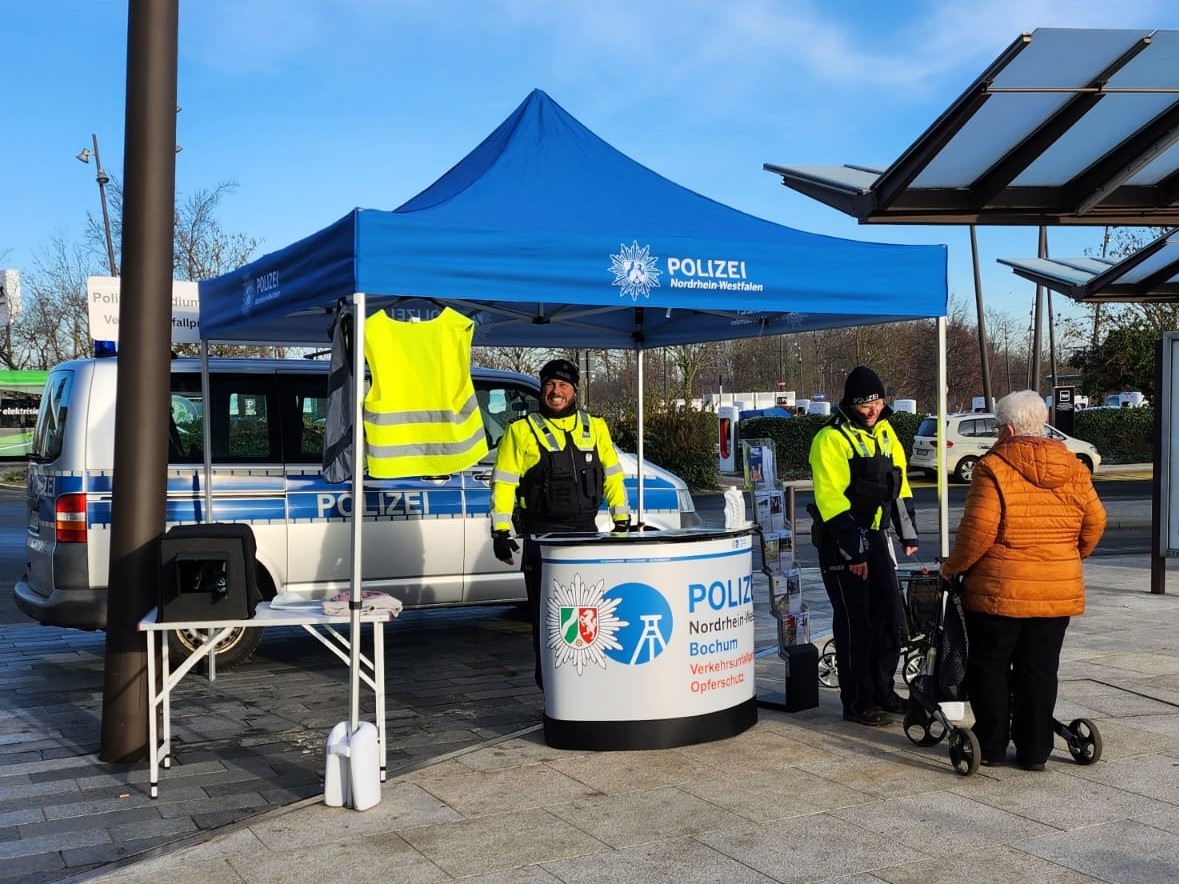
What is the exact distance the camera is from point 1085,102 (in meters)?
7.27

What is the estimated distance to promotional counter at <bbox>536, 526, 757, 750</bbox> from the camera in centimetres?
591

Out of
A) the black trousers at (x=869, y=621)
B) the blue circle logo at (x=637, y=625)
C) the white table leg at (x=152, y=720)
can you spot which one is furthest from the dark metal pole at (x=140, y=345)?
the black trousers at (x=869, y=621)

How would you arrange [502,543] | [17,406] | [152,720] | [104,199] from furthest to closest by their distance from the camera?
[17,406], [104,199], [502,543], [152,720]

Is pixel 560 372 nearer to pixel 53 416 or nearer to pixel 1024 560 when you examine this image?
pixel 1024 560

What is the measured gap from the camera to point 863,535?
6293 mm

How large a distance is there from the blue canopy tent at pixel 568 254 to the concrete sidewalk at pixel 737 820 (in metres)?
2.25

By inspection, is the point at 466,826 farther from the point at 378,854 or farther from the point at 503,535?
the point at 503,535

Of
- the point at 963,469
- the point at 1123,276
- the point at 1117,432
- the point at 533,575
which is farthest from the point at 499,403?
the point at 1117,432

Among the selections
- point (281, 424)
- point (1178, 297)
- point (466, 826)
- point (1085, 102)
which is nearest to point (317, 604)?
point (466, 826)

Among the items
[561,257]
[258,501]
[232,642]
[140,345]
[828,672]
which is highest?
[561,257]

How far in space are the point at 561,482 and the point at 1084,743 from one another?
2.93 m

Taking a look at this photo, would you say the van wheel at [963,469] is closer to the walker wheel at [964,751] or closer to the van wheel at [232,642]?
the van wheel at [232,642]

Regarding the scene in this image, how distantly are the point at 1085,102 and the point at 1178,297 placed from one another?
4280 mm

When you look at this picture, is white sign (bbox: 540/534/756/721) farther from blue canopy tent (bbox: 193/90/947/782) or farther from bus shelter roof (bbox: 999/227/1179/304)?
bus shelter roof (bbox: 999/227/1179/304)
